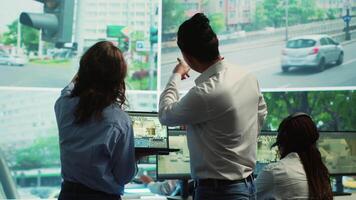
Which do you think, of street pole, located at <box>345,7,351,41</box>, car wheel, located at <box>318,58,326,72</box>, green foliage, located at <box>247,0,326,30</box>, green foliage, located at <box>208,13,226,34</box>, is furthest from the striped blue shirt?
street pole, located at <box>345,7,351,41</box>

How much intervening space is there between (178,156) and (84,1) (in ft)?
4.60

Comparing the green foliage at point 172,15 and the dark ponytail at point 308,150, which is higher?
the green foliage at point 172,15

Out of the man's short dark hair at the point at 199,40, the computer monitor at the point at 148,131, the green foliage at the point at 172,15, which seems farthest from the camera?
the green foliage at the point at 172,15

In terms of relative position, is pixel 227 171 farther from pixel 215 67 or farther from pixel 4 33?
pixel 4 33

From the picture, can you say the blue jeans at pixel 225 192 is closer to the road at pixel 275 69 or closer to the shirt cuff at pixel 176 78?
the shirt cuff at pixel 176 78

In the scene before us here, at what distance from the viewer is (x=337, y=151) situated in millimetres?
3314

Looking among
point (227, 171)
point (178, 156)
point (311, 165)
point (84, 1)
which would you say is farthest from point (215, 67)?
point (84, 1)

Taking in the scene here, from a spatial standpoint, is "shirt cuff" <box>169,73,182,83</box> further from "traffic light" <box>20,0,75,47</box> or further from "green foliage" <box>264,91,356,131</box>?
"green foliage" <box>264,91,356,131</box>

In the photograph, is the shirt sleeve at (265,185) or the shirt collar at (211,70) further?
the shirt sleeve at (265,185)

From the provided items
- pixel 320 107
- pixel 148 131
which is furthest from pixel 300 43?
pixel 148 131

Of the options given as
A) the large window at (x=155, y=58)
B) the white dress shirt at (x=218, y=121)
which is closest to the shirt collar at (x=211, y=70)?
the white dress shirt at (x=218, y=121)

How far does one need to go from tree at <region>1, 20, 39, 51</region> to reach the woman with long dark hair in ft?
6.41

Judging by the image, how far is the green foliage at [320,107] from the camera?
411 centimetres

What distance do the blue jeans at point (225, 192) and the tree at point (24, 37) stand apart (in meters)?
2.18
